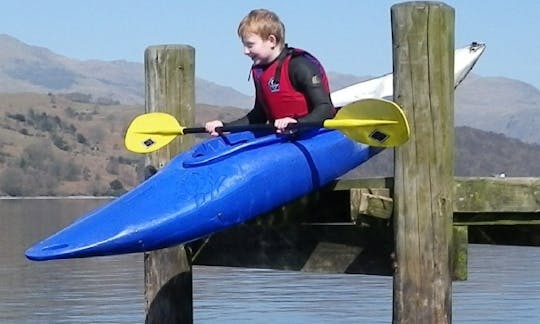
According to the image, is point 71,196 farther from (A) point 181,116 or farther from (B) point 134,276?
(A) point 181,116

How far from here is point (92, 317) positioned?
32.2 meters

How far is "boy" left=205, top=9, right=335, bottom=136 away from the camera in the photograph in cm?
812

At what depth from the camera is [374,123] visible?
766cm

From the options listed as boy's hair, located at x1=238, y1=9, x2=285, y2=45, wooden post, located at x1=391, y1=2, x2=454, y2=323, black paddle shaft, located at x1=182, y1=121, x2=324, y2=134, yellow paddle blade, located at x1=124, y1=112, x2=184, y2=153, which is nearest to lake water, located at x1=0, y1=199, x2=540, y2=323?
yellow paddle blade, located at x1=124, y1=112, x2=184, y2=153

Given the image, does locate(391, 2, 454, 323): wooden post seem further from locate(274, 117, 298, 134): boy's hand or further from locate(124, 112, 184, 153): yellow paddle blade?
locate(124, 112, 184, 153): yellow paddle blade

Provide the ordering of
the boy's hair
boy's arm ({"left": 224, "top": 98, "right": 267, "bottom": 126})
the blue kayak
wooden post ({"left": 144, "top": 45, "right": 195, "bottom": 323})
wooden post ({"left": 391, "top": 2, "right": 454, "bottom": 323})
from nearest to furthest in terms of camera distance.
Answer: wooden post ({"left": 391, "top": 2, "right": 454, "bottom": 323}) < the blue kayak < the boy's hair < boy's arm ({"left": 224, "top": 98, "right": 267, "bottom": 126}) < wooden post ({"left": 144, "top": 45, "right": 195, "bottom": 323})

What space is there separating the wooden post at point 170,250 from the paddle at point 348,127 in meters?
0.21

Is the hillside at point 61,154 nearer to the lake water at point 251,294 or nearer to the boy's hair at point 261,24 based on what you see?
the lake water at point 251,294

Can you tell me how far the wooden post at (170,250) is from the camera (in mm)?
9125

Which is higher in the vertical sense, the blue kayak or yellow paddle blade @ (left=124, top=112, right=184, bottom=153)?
yellow paddle blade @ (left=124, top=112, right=184, bottom=153)

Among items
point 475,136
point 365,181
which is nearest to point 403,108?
point 365,181

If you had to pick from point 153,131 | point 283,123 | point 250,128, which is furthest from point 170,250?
point 283,123

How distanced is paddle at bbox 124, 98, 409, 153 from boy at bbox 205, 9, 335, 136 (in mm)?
191

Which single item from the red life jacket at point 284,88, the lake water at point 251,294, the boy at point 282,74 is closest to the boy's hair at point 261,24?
the boy at point 282,74
